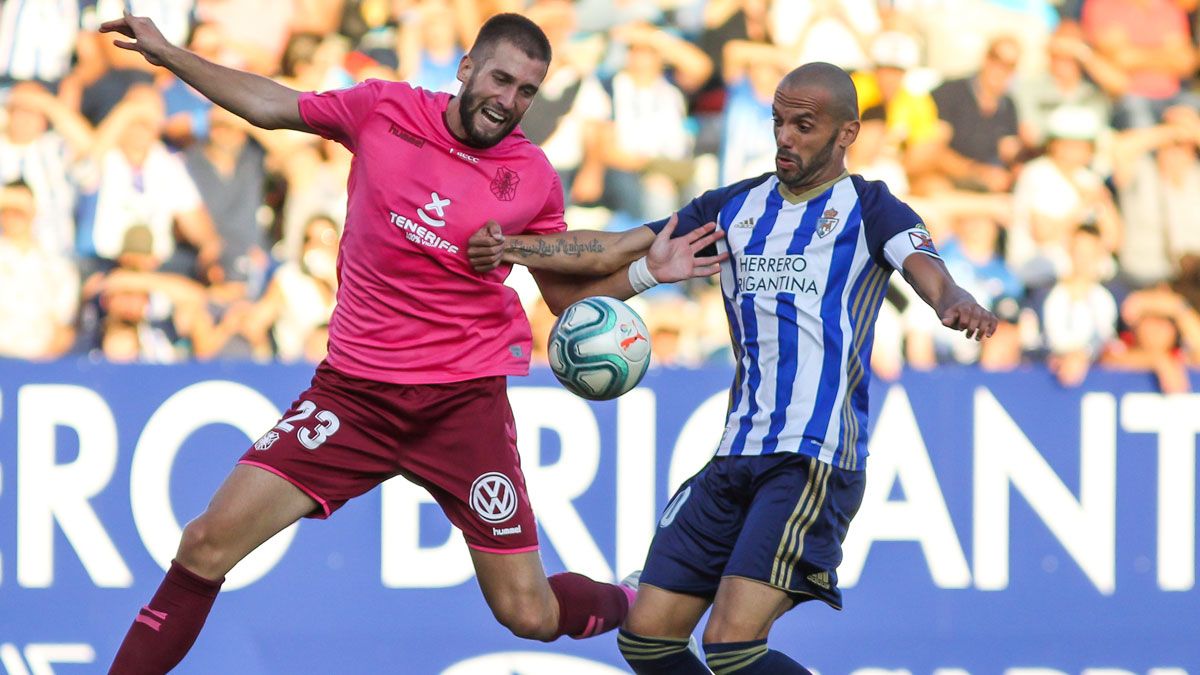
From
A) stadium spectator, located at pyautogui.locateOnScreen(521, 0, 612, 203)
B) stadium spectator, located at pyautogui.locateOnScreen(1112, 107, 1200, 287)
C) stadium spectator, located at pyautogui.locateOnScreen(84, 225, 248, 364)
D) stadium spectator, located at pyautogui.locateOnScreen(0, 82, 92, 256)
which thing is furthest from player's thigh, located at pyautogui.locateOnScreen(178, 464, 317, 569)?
stadium spectator, located at pyautogui.locateOnScreen(1112, 107, 1200, 287)

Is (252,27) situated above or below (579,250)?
above

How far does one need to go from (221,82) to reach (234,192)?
281 centimetres

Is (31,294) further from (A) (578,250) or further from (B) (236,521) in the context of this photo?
(A) (578,250)

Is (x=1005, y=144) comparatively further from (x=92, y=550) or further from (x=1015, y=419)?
(x=92, y=550)

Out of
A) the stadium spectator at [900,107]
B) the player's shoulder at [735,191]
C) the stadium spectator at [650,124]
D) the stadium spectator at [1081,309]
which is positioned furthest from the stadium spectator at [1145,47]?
the player's shoulder at [735,191]

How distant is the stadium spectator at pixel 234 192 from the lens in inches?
314

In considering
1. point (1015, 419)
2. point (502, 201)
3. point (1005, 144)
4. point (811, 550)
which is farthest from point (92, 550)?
point (1005, 144)

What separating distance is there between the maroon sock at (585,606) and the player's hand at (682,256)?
1.17 metres

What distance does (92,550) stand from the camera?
734cm

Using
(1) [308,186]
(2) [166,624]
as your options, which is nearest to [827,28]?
(1) [308,186]

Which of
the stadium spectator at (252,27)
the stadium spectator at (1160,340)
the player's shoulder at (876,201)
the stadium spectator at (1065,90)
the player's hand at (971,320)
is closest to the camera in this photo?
the player's hand at (971,320)

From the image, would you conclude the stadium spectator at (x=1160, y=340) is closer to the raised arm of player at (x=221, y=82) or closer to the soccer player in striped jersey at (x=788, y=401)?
the soccer player in striped jersey at (x=788, y=401)

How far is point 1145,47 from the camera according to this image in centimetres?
853

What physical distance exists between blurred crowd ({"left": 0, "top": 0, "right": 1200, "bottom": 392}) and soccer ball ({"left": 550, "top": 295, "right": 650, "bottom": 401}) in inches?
91.3
